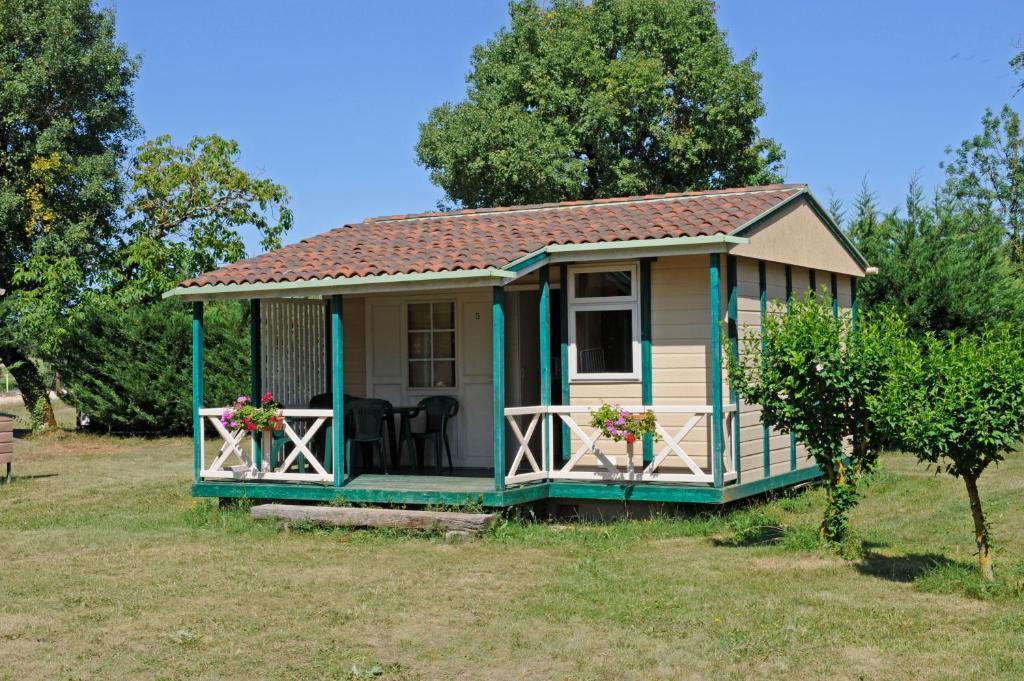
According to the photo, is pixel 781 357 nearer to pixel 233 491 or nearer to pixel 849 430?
pixel 849 430

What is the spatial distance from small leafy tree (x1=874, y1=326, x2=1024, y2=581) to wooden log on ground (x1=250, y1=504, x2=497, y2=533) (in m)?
4.17

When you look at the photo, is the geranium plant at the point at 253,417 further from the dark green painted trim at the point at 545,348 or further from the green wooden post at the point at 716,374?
the green wooden post at the point at 716,374

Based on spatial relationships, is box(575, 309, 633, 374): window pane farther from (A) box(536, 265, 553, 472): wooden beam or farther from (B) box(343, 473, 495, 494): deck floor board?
(B) box(343, 473, 495, 494): deck floor board

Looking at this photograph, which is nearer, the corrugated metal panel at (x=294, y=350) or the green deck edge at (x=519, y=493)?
the green deck edge at (x=519, y=493)

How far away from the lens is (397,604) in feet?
26.5

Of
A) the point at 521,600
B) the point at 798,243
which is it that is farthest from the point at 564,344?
the point at 521,600

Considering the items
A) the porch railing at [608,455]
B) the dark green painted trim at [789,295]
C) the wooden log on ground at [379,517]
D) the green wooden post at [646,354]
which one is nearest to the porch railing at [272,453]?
the wooden log on ground at [379,517]

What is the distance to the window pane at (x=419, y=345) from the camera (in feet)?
44.3

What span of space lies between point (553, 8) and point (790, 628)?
2678cm

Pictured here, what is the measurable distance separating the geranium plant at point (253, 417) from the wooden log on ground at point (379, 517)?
0.84 m

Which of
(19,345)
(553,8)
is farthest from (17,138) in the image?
(553,8)

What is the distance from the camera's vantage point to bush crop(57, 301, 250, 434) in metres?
22.6

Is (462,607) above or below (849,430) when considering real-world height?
below

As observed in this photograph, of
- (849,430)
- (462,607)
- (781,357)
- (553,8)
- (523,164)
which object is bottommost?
(462,607)
